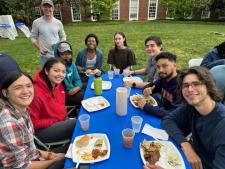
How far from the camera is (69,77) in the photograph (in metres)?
3.70

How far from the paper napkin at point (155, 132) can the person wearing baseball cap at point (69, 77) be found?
5.82ft

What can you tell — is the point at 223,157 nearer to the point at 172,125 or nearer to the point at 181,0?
the point at 172,125

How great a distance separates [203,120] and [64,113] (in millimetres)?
1777

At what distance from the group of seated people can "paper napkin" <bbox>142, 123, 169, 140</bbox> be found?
0.19 ft

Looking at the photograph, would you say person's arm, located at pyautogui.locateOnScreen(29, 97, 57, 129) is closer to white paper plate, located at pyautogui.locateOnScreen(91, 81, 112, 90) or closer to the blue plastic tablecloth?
the blue plastic tablecloth

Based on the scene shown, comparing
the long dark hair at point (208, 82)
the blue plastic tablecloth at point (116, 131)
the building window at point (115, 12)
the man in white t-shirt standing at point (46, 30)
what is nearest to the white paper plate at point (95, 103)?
the blue plastic tablecloth at point (116, 131)

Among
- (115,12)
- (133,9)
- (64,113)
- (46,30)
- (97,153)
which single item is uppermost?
(133,9)

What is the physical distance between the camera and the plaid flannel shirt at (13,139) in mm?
1654

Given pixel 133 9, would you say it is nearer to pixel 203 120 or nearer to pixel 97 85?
pixel 97 85

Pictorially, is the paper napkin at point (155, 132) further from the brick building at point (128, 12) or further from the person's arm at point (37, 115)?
the brick building at point (128, 12)

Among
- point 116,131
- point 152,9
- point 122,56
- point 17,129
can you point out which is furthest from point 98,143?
point 152,9

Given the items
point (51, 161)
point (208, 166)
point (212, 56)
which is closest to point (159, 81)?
point (212, 56)

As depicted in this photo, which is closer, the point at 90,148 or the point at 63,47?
the point at 90,148

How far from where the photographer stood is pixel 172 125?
2.10 m
